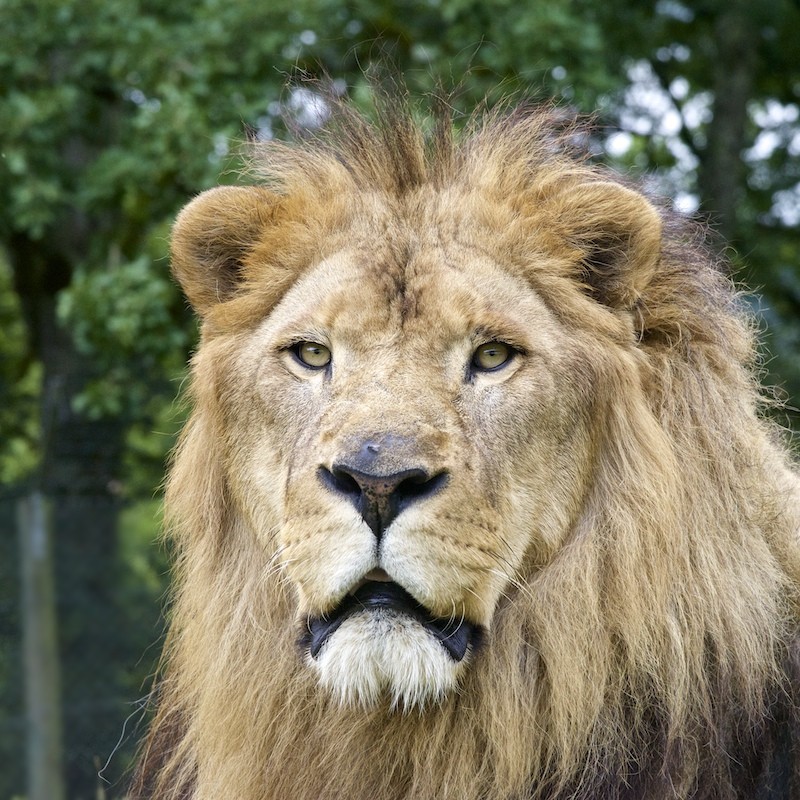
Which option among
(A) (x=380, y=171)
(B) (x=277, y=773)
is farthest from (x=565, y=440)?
(B) (x=277, y=773)

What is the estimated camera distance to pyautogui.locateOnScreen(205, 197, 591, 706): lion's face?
2260 mm

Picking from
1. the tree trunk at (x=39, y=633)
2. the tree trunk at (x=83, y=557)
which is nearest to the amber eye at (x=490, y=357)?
the tree trunk at (x=83, y=557)

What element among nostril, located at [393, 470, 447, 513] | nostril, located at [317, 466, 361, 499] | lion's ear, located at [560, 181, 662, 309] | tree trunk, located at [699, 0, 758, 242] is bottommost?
nostril, located at [317, 466, 361, 499]

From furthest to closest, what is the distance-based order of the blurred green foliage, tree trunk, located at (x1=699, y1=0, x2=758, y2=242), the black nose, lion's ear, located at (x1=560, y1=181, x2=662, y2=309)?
1. tree trunk, located at (x1=699, y1=0, x2=758, y2=242)
2. the blurred green foliage
3. lion's ear, located at (x1=560, y1=181, x2=662, y2=309)
4. the black nose

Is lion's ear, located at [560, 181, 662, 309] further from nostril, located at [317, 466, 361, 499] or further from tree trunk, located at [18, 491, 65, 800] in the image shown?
tree trunk, located at [18, 491, 65, 800]

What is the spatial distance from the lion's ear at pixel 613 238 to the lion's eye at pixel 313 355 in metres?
0.62

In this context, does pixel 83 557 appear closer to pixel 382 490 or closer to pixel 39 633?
pixel 39 633

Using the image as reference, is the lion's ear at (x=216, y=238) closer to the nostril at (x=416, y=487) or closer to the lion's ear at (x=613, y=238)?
the lion's ear at (x=613, y=238)

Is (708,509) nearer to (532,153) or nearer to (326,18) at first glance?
(532,153)

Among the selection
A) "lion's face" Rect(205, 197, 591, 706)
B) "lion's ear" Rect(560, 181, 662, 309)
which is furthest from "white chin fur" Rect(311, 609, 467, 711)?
"lion's ear" Rect(560, 181, 662, 309)

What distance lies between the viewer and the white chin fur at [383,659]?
2.27 metres

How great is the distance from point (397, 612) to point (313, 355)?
66cm

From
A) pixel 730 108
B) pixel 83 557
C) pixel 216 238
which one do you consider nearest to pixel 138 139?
pixel 83 557

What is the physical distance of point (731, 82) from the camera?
9.05 m
